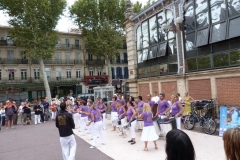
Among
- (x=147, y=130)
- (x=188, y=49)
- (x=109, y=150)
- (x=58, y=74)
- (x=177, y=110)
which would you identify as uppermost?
(x=58, y=74)

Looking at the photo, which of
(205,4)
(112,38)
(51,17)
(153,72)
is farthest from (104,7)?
(205,4)

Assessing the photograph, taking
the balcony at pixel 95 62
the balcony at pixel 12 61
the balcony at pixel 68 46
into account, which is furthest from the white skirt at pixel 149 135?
the balcony at pixel 95 62

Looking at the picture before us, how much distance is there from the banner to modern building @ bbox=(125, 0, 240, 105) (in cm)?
231

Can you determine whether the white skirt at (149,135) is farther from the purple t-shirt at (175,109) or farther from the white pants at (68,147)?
the white pants at (68,147)

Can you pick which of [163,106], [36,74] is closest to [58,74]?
[36,74]

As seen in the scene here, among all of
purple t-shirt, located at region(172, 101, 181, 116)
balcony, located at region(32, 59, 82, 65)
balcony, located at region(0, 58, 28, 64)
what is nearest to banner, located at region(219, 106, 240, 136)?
purple t-shirt, located at region(172, 101, 181, 116)

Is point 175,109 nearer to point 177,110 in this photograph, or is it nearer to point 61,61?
point 177,110

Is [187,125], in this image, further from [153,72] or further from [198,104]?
[153,72]

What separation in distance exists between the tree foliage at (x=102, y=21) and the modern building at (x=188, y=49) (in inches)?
670

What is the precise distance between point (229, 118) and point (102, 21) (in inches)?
1224

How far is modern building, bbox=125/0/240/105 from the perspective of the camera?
Result: 34.8 ft

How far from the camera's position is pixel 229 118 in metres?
8.17

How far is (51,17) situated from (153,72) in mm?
20562

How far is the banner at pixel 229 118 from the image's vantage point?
7852 mm
